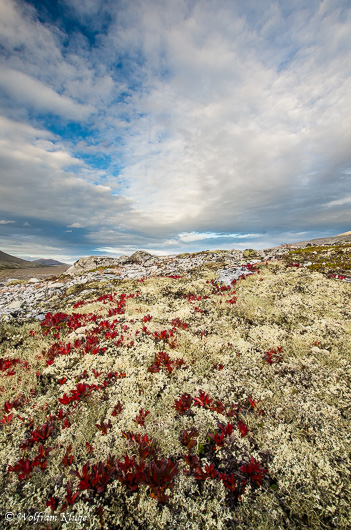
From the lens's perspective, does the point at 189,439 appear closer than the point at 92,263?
Yes

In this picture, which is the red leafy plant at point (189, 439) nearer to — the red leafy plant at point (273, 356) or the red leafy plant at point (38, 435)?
the red leafy plant at point (38, 435)

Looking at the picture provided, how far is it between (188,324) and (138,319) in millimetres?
2883

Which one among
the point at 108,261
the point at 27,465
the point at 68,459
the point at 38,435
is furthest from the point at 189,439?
→ the point at 108,261

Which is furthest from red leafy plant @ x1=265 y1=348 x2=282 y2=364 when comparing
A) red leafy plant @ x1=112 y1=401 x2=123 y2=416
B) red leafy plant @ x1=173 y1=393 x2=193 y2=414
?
red leafy plant @ x1=112 y1=401 x2=123 y2=416

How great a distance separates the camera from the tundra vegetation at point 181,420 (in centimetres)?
459

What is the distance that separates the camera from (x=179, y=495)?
15.6 ft

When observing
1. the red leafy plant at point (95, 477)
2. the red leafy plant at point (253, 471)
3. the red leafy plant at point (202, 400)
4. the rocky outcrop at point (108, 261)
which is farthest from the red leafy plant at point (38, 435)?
the rocky outcrop at point (108, 261)

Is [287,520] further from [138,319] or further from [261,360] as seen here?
[138,319]

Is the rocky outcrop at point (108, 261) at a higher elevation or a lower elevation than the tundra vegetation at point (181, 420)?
higher

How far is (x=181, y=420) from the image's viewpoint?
6461 mm

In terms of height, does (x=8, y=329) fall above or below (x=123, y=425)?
above

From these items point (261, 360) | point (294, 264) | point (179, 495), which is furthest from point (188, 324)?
point (294, 264)

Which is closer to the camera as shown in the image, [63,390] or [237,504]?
[237,504]

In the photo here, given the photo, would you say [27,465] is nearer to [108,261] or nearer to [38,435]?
[38,435]
